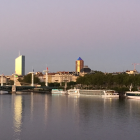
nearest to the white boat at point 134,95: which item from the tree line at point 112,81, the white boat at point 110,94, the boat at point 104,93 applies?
the white boat at point 110,94

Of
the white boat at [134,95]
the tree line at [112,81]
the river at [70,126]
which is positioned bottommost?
the river at [70,126]

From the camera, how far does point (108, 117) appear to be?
40438 millimetres

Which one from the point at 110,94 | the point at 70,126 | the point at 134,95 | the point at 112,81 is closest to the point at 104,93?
the point at 110,94

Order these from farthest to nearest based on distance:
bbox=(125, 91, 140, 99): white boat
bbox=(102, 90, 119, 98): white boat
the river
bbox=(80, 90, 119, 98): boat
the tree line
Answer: the tree line, bbox=(80, 90, 119, 98): boat, bbox=(102, 90, 119, 98): white boat, bbox=(125, 91, 140, 99): white boat, the river

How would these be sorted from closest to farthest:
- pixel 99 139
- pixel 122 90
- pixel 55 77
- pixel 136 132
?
pixel 99 139, pixel 136 132, pixel 122 90, pixel 55 77

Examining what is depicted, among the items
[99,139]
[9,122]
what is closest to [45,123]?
[9,122]

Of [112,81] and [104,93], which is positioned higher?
[112,81]

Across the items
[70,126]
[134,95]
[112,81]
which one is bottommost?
[70,126]

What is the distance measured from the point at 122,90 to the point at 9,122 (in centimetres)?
6072

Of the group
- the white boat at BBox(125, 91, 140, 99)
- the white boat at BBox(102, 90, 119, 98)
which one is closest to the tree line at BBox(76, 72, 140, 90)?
the white boat at BBox(102, 90, 119, 98)

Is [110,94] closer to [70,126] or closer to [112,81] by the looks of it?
[112,81]

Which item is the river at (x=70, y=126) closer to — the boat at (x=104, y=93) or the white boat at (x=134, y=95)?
the white boat at (x=134, y=95)

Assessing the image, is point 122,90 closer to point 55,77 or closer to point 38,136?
point 38,136

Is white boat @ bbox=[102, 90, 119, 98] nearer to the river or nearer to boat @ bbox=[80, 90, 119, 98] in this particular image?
boat @ bbox=[80, 90, 119, 98]
